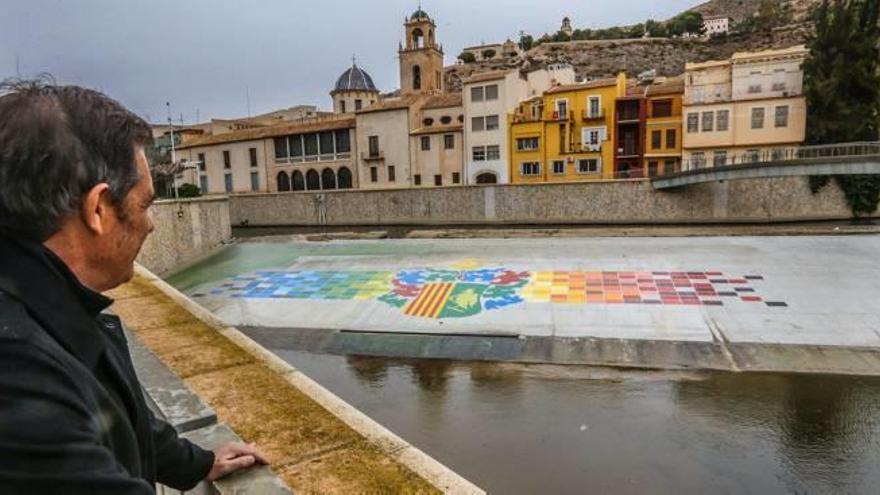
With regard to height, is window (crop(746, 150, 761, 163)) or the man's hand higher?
window (crop(746, 150, 761, 163))

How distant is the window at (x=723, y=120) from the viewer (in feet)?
140

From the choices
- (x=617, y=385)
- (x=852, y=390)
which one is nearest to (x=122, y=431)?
(x=617, y=385)

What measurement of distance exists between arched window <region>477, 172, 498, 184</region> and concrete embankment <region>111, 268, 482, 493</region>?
143 feet

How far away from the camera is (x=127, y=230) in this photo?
1.72 metres

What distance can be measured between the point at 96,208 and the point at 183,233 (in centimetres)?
3339

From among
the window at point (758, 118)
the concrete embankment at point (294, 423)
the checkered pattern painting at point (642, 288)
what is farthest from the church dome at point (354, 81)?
the concrete embankment at point (294, 423)

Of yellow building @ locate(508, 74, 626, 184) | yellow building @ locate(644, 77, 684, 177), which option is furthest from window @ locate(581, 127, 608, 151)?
yellow building @ locate(644, 77, 684, 177)

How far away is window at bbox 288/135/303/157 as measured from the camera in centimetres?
5594

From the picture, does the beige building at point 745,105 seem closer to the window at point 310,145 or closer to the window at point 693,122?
the window at point 693,122

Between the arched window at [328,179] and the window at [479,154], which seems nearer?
the window at [479,154]

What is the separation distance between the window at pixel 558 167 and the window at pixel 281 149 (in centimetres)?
2554

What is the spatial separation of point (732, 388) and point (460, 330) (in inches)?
287

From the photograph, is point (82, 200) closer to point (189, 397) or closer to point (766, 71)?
point (189, 397)

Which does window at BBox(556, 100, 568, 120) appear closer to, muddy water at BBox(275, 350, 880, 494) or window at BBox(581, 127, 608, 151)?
window at BBox(581, 127, 608, 151)
